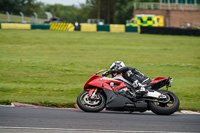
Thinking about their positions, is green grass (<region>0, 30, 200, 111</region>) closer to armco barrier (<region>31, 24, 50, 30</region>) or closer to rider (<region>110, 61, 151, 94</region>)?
rider (<region>110, 61, 151, 94</region>)

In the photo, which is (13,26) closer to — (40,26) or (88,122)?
(40,26)

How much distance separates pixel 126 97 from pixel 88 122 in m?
1.49

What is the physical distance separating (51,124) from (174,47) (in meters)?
23.6

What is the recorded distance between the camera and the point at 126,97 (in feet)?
30.5

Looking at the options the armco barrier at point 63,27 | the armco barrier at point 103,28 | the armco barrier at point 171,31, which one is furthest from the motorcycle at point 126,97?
the armco barrier at point 103,28

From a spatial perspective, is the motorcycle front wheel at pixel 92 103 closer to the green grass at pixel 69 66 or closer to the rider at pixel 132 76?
the rider at pixel 132 76

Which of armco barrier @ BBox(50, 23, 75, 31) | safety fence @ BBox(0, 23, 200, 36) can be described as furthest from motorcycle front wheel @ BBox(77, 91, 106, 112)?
armco barrier @ BBox(50, 23, 75, 31)

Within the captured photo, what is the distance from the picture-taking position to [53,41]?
3191cm

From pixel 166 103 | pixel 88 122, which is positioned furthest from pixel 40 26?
pixel 88 122

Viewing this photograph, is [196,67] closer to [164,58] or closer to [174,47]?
[164,58]

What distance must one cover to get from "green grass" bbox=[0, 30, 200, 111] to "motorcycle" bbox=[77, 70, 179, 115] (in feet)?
5.61

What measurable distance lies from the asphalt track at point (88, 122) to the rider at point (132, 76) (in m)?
0.72

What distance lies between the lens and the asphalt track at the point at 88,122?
7.52 m

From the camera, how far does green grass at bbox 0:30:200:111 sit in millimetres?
12422
